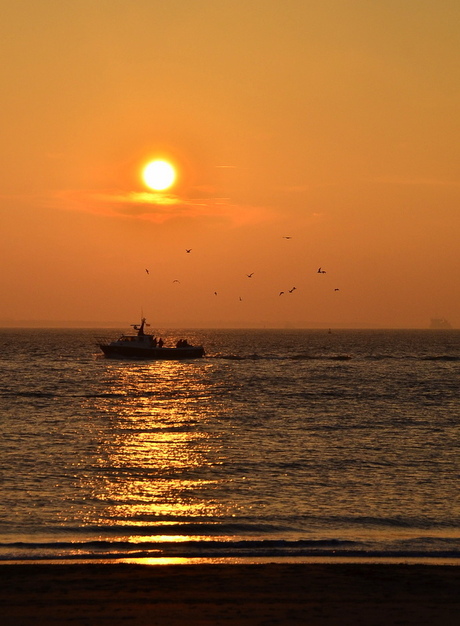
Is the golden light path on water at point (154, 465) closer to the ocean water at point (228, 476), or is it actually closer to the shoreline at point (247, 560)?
the ocean water at point (228, 476)

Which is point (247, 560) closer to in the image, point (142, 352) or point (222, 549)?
point (222, 549)

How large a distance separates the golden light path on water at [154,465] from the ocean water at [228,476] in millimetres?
97

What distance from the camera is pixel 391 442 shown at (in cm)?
4388

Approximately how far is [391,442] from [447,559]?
23.9 metres

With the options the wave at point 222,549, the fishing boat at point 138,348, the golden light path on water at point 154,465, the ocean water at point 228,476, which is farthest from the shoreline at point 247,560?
the fishing boat at point 138,348

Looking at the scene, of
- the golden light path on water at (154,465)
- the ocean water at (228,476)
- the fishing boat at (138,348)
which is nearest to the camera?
the ocean water at (228,476)

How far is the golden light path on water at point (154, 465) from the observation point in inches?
1029
